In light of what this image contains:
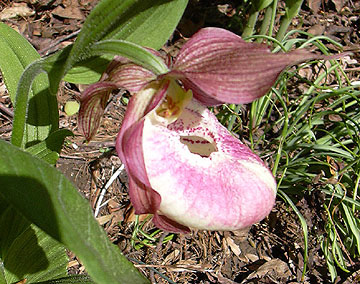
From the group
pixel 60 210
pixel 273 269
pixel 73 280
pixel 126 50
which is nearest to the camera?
pixel 60 210

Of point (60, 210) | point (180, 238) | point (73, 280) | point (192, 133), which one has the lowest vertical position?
point (180, 238)

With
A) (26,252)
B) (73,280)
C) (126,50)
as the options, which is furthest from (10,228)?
(126,50)

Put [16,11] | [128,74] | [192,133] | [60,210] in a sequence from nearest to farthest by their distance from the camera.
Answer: [60,210] < [128,74] < [192,133] < [16,11]

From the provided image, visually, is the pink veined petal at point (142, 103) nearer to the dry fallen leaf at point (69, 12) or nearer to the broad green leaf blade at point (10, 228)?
the broad green leaf blade at point (10, 228)

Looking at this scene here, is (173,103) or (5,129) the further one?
(5,129)

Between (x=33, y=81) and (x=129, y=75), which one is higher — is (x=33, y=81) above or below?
below

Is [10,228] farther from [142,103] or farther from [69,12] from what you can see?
[69,12]
